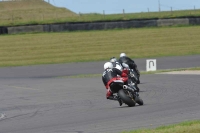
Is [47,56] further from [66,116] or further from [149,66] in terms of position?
[66,116]

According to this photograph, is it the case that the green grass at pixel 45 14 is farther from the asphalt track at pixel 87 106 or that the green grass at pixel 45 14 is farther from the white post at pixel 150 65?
the asphalt track at pixel 87 106

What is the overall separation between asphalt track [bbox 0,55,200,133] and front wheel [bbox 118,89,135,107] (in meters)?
0.16

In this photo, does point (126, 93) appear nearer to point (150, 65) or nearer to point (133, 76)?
point (133, 76)

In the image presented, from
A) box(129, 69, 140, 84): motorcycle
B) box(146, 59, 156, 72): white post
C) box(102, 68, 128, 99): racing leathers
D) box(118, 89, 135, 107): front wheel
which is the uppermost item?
box(102, 68, 128, 99): racing leathers

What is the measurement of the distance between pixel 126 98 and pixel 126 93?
0.19 m

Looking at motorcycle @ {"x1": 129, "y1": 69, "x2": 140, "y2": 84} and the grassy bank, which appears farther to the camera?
the grassy bank

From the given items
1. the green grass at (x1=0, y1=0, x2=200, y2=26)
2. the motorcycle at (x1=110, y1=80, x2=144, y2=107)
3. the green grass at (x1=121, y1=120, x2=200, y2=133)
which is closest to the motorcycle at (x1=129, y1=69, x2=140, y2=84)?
the motorcycle at (x1=110, y1=80, x2=144, y2=107)

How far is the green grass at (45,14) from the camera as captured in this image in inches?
2293

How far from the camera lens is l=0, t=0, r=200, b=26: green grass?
58.2 meters

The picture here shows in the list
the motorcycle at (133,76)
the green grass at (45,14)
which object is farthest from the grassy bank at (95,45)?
the motorcycle at (133,76)

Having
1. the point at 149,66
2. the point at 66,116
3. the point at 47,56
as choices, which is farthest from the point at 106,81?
the point at 47,56

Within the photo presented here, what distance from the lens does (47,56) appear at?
44000 mm

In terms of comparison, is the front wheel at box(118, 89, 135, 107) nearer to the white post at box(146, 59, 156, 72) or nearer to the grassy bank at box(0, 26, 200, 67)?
the white post at box(146, 59, 156, 72)

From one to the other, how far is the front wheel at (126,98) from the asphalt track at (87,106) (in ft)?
0.54
